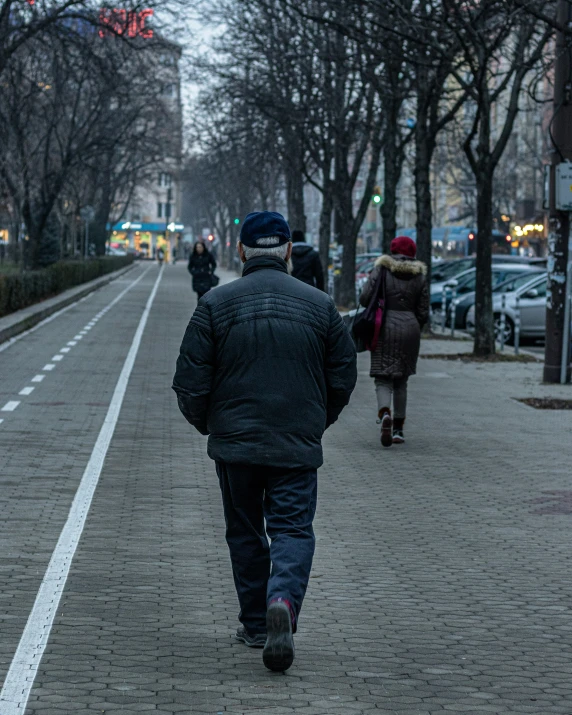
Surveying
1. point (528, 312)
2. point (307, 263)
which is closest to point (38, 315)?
point (528, 312)

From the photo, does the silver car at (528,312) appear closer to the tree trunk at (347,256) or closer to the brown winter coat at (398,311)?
the tree trunk at (347,256)

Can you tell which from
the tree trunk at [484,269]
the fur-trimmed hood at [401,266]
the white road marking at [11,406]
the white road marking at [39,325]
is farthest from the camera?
the white road marking at [39,325]

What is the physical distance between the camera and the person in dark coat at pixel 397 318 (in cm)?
1208

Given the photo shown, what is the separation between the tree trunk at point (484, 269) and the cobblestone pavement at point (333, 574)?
8865 millimetres

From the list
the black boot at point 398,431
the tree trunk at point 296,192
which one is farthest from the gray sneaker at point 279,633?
the tree trunk at point 296,192

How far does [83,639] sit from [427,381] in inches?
555

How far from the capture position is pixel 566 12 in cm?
1859

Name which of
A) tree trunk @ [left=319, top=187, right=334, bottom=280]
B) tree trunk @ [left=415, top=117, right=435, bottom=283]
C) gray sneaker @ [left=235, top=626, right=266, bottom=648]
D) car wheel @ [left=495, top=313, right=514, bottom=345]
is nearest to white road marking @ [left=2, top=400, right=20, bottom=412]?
gray sneaker @ [left=235, top=626, right=266, bottom=648]

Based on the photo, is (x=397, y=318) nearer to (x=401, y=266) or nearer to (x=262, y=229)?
(x=401, y=266)

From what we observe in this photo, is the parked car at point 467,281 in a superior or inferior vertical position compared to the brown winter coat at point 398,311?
inferior

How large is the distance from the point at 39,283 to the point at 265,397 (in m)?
32.2

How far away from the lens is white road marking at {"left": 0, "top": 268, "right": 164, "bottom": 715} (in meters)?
5.05

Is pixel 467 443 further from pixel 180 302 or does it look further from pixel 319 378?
pixel 180 302

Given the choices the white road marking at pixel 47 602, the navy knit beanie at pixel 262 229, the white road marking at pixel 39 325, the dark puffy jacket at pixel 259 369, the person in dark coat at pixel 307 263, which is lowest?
the white road marking at pixel 39 325
